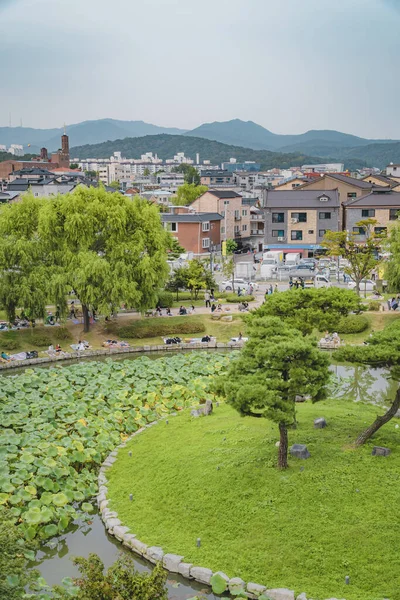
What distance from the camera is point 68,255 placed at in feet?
105

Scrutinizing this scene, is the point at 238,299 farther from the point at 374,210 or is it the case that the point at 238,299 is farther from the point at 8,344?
the point at 374,210

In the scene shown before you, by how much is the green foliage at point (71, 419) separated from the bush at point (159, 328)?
17.0ft

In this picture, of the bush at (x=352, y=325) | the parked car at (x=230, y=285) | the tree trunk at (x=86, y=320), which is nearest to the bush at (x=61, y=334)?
the tree trunk at (x=86, y=320)

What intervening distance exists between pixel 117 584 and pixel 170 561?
2636mm

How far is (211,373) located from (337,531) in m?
13.1

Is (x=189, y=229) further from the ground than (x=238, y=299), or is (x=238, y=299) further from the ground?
(x=189, y=229)

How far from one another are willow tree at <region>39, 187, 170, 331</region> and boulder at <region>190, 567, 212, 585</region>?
66.1 ft

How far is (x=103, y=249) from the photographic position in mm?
33375

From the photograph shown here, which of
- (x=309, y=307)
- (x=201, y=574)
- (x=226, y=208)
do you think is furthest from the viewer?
(x=226, y=208)

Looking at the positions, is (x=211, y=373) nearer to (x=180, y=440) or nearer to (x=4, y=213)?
(x=180, y=440)

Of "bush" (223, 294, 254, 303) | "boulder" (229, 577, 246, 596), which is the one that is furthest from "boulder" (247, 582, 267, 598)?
"bush" (223, 294, 254, 303)

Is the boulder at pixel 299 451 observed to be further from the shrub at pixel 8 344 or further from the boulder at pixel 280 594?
the shrub at pixel 8 344

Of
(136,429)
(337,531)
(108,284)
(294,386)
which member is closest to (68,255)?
(108,284)

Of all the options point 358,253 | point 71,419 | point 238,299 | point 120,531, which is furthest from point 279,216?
point 120,531
